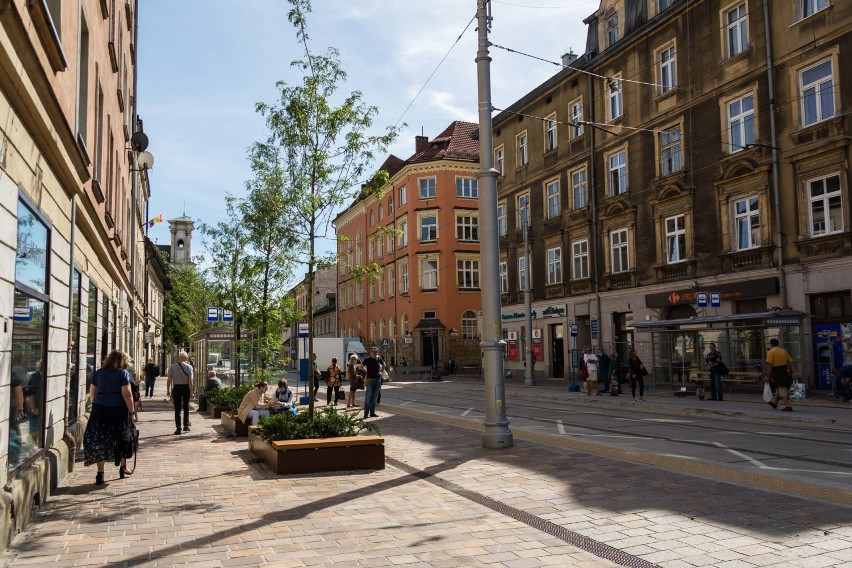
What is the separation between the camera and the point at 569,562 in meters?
5.40

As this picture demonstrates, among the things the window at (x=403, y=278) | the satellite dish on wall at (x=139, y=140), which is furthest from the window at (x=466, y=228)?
the satellite dish on wall at (x=139, y=140)

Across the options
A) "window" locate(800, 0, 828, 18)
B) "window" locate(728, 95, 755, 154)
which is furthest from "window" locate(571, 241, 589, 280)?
"window" locate(800, 0, 828, 18)

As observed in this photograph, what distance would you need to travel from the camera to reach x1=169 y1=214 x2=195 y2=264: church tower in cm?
8938

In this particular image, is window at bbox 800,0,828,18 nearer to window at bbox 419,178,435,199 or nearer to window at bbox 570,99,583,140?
window at bbox 570,99,583,140

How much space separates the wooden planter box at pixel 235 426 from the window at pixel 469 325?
39.4 metres

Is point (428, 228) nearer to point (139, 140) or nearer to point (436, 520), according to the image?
point (139, 140)

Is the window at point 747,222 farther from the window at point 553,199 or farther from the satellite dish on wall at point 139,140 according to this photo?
the satellite dish on wall at point 139,140

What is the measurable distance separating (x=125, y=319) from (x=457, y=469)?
686 inches

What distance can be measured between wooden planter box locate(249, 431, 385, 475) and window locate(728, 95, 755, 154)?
19.5 m

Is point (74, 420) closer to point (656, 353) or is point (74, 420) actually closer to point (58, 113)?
point (58, 113)

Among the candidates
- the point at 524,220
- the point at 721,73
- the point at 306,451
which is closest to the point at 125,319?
the point at 306,451

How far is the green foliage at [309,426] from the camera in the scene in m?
10.1

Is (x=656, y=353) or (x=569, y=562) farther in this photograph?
(x=656, y=353)

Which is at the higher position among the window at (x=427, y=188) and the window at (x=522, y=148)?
the window at (x=427, y=188)
